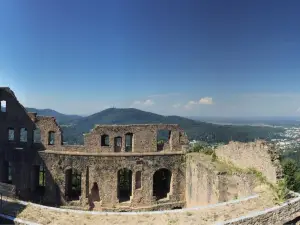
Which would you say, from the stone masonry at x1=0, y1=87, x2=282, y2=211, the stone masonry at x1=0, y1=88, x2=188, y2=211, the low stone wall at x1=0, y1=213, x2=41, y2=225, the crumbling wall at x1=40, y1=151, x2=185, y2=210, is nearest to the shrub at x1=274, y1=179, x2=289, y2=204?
the stone masonry at x1=0, y1=87, x2=282, y2=211

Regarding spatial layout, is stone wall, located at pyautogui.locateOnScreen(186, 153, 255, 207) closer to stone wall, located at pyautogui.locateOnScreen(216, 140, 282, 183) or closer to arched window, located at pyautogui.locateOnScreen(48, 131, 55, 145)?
stone wall, located at pyautogui.locateOnScreen(216, 140, 282, 183)

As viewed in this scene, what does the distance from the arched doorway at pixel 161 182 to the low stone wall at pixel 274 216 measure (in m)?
14.3

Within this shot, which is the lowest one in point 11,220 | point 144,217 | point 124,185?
point 124,185

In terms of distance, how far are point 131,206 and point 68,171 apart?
599cm

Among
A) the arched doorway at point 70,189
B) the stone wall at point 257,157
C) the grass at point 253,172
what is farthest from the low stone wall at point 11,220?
the stone wall at point 257,157

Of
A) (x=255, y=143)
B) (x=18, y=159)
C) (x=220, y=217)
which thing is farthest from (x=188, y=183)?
(x=18, y=159)

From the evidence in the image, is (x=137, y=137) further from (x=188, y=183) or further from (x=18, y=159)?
(x=18, y=159)

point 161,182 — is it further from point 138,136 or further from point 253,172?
point 253,172

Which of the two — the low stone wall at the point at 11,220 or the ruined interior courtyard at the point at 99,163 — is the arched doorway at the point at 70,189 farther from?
the low stone wall at the point at 11,220

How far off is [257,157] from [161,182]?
481 inches

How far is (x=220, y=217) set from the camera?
1525cm

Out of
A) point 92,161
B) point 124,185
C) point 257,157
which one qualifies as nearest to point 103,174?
point 92,161

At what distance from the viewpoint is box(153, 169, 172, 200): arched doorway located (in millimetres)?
29914

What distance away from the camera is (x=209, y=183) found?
77.5ft
